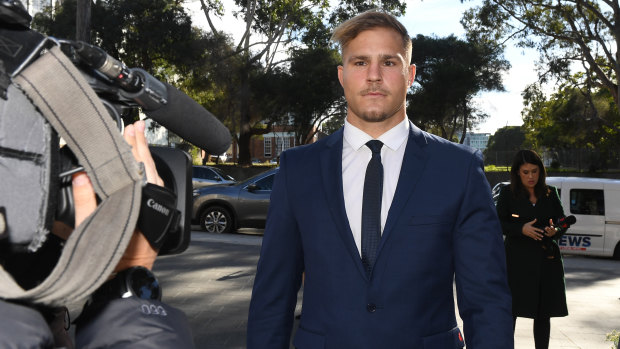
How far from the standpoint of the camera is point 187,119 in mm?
1324

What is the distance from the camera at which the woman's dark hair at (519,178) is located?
5613mm

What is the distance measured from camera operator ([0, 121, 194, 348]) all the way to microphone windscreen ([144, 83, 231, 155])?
0.06 m

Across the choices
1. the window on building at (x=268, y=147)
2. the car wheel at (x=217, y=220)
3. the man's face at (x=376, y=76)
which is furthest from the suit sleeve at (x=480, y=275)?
the window on building at (x=268, y=147)

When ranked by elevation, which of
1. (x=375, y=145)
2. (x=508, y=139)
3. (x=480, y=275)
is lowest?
(x=480, y=275)

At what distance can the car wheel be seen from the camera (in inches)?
574

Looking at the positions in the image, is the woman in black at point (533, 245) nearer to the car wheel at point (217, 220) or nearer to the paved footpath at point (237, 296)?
the paved footpath at point (237, 296)

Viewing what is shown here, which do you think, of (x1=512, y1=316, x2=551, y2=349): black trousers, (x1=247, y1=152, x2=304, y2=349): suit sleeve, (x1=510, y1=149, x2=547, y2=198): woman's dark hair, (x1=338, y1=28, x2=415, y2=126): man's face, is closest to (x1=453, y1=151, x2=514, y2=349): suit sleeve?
(x1=338, y1=28, x2=415, y2=126): man's face

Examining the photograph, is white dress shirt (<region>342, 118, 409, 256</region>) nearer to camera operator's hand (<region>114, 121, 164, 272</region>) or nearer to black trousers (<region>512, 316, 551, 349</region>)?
camera operator's hand (<region>114, 121, 164, 272</region>)

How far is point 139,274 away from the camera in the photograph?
1.27m

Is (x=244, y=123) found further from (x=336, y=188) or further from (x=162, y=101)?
(x=162, y=101)

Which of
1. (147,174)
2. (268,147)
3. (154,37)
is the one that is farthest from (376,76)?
(268,147)

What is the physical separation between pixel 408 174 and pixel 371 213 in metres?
0.21

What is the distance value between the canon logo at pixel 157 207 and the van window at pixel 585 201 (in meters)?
12.5

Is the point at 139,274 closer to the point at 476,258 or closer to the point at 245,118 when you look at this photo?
the point at 476,258
